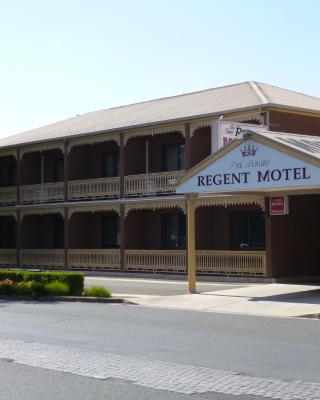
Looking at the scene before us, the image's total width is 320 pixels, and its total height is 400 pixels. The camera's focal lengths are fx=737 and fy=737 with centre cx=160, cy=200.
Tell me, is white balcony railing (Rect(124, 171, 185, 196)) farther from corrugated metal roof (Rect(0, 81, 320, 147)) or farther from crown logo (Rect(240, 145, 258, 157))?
crown logo (Rect(240, 145, 258, 157))

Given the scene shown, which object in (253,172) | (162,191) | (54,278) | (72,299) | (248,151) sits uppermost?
(248,151)

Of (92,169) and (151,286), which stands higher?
(92,169)

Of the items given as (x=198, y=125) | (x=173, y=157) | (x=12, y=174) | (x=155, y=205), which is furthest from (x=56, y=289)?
(x=12, y=174)

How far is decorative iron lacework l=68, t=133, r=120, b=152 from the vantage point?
102 ft

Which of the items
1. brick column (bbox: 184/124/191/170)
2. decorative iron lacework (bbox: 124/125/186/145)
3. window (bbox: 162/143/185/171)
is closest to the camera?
brick column (bbox: 184/124/191/170)

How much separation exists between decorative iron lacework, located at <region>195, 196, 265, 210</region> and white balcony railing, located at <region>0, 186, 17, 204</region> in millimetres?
12693

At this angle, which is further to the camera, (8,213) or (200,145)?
(8,213)

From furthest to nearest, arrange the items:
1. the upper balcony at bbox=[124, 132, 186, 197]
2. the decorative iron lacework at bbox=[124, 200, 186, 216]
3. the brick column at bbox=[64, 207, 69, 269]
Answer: the brick column at bbox=[64, 207, 69, 269] → the upper balcony at bbox=[124, 132, 186, 197] → the decorative iron lacework at bbox=[124, 200, 186, 216]

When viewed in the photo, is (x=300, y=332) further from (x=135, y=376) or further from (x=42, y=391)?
(x=42, y=391)

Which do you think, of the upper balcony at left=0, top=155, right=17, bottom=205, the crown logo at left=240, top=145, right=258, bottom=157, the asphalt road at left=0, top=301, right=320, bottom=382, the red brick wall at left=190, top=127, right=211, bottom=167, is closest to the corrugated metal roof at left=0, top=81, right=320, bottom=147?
the red brick wall at left=190, top=127, right=211, bottom=167

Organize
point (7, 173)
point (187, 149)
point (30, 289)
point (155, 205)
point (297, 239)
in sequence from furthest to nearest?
point (7, 173) → point (155, 205) → point (187, 149) → point (297, 239) → point (30, 289)

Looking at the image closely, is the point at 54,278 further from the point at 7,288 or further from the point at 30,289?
the point at 7,288

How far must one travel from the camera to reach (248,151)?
18797mm

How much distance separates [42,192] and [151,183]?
24.1ft
